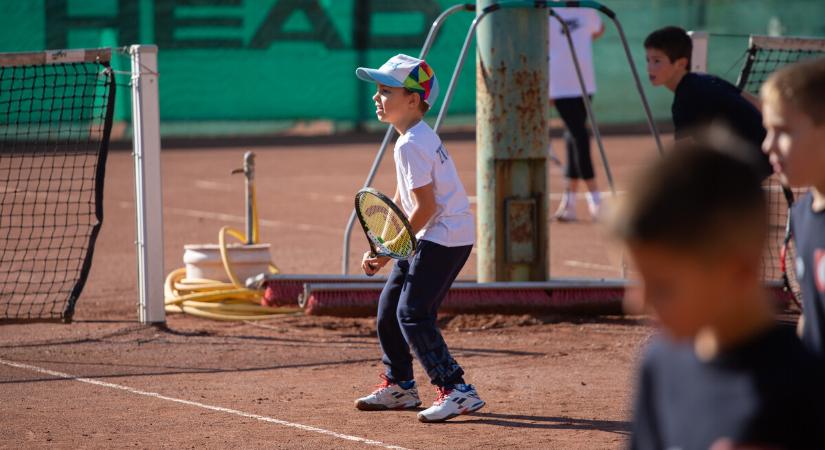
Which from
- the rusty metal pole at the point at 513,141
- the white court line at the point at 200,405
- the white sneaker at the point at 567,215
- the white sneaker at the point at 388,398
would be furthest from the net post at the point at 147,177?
the white sneaker at the point at 567,215

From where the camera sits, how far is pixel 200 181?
1560 cm

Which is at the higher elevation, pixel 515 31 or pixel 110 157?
pixel 515 31

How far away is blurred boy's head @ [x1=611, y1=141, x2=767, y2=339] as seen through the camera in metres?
1.75

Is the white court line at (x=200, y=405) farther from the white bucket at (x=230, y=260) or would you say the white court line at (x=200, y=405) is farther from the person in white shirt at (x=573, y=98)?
the person in white shirt at (x=573, y=98)

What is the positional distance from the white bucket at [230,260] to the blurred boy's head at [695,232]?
655cm

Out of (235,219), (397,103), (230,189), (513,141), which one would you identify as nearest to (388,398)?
(397,103)

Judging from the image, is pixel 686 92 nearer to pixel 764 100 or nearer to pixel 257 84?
pixel 764 100

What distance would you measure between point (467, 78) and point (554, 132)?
80.5 inches

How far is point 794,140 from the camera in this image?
2502 mm

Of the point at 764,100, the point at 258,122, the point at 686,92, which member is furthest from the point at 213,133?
the point at 764,100

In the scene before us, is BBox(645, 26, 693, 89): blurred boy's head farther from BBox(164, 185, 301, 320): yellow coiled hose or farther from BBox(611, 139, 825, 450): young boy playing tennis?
BBox(611, 139, 825, 450): young boy playing tennis

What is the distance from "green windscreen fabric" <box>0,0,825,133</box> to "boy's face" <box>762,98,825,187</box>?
1773 centimetres

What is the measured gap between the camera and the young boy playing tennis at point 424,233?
16.9ft

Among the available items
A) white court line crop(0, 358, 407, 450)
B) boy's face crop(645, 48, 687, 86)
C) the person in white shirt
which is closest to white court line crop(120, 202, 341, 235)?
the person in white shirt
